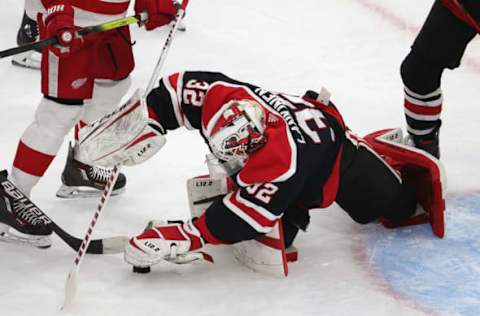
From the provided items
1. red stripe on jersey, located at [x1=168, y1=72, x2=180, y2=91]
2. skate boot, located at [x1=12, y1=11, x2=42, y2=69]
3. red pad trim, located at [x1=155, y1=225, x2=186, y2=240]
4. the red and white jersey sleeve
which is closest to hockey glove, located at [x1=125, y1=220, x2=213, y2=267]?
red pad trim, located at [x1=155, y1=225, x2=186, y2=240]

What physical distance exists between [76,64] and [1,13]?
6.65 ft

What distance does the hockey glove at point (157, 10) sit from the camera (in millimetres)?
2426

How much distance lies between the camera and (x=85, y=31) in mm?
2225

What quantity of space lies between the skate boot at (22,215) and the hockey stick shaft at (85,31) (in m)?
0.34

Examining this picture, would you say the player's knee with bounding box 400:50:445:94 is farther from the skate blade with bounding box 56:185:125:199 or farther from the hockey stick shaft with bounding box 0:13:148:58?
the skate blade with bounding box 56:185:125:199

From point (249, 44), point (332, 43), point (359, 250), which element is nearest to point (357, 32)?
point (332, 43)

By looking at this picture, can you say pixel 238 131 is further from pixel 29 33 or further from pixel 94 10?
pixel 29 33

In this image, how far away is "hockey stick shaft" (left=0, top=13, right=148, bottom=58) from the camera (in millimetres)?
2149

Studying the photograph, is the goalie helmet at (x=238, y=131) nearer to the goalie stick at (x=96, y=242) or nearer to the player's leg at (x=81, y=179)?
the goalie stick at (x=96, y=242)

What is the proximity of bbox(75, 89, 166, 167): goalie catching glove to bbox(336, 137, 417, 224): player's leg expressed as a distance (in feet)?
1.75

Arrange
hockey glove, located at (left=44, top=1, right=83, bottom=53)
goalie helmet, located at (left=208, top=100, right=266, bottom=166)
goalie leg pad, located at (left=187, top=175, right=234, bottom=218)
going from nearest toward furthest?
goalie helmet, located at (left=208, top=100, right=266, bottom=166), hockey glove, located at (left=44, top=1, right=83, bottom=53), goalie leg pad, located at (left=187, top=175, right=234, bottom=218)

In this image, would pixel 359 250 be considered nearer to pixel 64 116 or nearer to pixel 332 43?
pixel 64 116

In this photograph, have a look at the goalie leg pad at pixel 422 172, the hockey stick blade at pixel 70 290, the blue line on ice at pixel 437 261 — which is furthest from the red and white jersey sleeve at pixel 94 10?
the blue line on ice at pixel 437 261

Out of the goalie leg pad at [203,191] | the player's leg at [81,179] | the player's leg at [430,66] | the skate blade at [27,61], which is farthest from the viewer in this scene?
the skate blade at [27,61]
